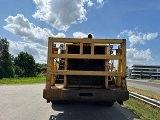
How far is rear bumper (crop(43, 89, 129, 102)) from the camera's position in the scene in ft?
28.1

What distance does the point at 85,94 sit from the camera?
28.6 ft

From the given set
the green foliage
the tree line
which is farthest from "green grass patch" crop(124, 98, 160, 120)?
the tree line

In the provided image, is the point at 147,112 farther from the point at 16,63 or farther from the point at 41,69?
the point at 16,63

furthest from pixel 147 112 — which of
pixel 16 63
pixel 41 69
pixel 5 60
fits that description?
pixel 16 63

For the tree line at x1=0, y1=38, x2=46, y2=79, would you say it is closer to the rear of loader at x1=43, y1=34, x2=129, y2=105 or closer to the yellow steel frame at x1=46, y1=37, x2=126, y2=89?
the rear of loader at x1=43, y1=34, x2=129, y2=105

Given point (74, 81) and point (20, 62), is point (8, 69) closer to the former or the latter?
point (20, 62)

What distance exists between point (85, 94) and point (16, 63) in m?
84.9

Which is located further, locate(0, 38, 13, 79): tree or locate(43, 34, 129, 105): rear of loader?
locate(0, 38, 13, 79): tree

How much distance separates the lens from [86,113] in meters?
9.83

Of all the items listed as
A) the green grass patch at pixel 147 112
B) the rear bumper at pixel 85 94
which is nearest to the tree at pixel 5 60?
the green grass patch at pixel 147 112

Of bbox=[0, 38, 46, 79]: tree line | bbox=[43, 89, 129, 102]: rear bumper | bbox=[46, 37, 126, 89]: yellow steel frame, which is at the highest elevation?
bbox=[0, 38, 46, 79]: tree line

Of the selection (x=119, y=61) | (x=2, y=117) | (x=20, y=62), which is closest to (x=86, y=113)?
(x=119, y=61)

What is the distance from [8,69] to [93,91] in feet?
204

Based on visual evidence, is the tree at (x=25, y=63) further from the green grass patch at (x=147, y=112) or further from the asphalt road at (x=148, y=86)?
the green grass patch at (x=147, y=112)
